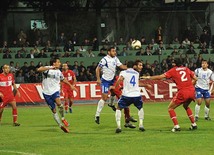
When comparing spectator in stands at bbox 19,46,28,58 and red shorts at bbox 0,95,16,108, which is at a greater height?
spectator in stands at bbox 19,46,28,58

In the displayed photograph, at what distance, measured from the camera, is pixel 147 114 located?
26406 mm

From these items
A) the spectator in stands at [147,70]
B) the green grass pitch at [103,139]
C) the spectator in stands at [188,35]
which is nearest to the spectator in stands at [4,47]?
the spectator in stands at [147,70]

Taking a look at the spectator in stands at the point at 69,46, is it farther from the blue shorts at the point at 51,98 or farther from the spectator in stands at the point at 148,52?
the blue shorts at the point at 51,98

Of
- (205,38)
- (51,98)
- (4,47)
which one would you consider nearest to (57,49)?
(4,47)

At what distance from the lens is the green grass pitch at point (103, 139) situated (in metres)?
14.5

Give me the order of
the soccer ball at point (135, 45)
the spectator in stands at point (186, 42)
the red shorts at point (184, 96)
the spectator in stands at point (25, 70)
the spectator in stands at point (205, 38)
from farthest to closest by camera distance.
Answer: the spectator in stands at point (205, 38) < the spectator in stands at point (186, 42) < the soccer ball at point (135, 45) < the spectator in stands at point (25, 70) < the red shorts at point (184, 96)

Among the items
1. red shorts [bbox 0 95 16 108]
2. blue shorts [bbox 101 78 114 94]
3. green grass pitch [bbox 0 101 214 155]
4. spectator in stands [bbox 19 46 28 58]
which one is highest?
spectator in stands [bbox 19 46 28 58]

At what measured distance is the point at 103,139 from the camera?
55.1 feet

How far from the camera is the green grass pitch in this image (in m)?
14.5

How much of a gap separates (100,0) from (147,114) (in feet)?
63.9

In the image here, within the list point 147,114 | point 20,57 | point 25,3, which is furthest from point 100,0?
point 147,114

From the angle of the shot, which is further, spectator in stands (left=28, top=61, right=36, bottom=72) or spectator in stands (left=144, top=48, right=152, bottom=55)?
spectator in stands (left=144, top=48, right=152, bottom=55)

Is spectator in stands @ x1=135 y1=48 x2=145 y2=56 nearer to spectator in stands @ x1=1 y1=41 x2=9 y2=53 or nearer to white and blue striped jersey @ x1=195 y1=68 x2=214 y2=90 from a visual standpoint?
spectator in stands @ x1=1 y1=41 x2=9 y2=53

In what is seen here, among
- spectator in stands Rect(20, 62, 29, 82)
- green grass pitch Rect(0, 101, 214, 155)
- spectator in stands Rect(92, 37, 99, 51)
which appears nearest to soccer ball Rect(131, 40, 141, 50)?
spectator in stands Rect(92, 37, 99, 51)
